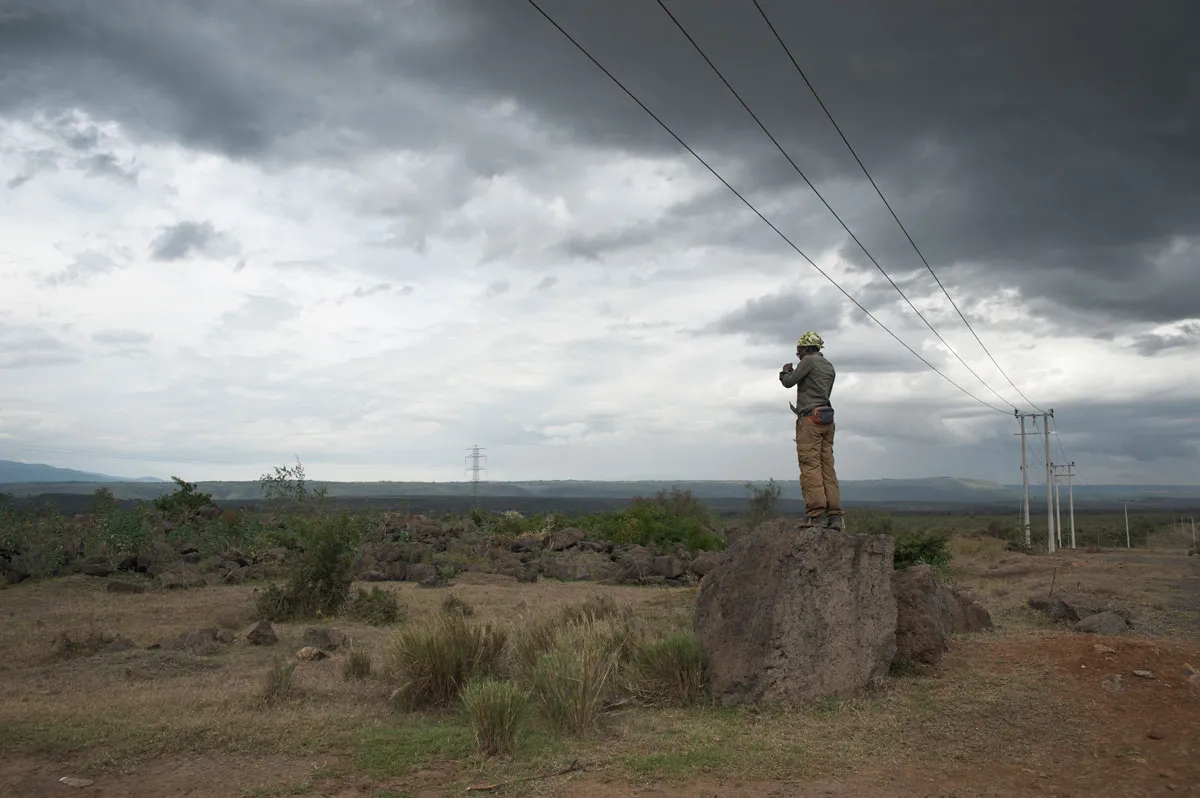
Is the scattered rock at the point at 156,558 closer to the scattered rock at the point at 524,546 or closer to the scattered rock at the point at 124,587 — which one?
the scattered rock at the point at 124,587

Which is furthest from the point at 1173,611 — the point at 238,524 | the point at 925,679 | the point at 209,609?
the point at 238,524

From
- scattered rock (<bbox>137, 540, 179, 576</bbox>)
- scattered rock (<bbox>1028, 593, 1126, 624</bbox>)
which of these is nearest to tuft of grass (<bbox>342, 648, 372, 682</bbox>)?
scattered rock (<bbox>1028, 593, 1126, 624</bbox>)

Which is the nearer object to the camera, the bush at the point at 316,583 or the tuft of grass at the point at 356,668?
the tuft of grass at the point at 356,668

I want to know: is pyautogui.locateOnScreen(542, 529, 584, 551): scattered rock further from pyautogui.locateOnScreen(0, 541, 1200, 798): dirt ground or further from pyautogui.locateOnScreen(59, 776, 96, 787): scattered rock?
pyautogui.locateOnScreen(59, 776, 96, 787): scattered rock

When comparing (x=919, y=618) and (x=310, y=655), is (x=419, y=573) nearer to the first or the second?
(x=310, y=655)

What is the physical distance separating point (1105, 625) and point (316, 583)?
1488 cm

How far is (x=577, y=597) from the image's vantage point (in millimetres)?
23172

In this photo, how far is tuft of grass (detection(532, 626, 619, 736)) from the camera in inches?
363

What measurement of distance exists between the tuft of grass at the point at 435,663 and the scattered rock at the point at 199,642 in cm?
461

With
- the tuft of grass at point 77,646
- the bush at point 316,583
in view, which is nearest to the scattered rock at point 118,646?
the tuft of grass at point 77,646

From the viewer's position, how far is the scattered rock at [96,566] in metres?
24.0

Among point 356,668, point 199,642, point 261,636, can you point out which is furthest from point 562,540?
point 356,668

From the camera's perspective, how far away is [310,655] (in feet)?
44.7

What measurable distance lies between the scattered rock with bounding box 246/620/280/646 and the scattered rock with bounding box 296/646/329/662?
1.76 meters
